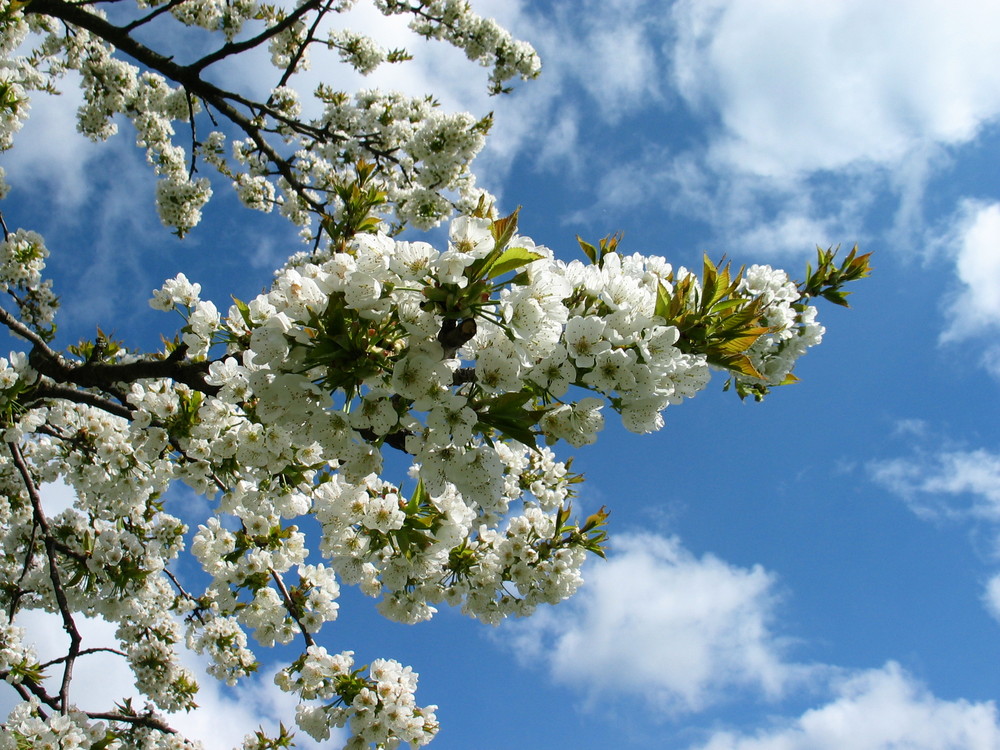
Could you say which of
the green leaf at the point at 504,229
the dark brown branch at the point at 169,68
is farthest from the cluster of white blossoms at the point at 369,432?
the dark brown branch at the point at 169,68

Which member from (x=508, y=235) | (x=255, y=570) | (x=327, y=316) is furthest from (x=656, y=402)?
(x=255, y=570)

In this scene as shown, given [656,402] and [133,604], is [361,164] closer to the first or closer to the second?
[656,402]

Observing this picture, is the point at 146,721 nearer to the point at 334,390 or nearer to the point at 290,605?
the point at 290,605

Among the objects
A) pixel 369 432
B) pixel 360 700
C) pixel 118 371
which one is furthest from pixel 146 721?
pixel 369 432

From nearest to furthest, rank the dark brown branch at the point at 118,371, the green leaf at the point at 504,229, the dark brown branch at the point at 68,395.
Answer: the green leaf at the point at 504,229
the dark brown branch at the point at 118,371
the dark brown branch at the point at 68,395

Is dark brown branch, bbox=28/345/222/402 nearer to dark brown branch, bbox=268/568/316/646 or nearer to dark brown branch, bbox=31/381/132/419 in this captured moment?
dark brown branch, bbox=31/381/132/419

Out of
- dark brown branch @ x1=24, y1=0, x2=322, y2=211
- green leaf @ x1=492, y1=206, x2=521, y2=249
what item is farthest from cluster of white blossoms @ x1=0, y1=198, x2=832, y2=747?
dark brown branch @ x1=24, y1=0, x2=322, y2=211

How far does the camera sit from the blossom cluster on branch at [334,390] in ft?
6.13

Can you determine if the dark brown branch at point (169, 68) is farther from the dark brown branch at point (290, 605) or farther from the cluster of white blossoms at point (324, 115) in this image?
the dark brown branch at point (290, 605)

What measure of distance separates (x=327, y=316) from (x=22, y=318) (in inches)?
289

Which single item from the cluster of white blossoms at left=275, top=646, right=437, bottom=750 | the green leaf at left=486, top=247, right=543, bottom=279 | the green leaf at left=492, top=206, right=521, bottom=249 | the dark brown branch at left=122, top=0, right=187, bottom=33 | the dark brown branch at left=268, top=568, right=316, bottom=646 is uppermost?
the dark brown branch at left=122, top=0, right=187, bottom=33

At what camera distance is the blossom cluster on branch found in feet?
6.13

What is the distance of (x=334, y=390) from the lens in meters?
1.93

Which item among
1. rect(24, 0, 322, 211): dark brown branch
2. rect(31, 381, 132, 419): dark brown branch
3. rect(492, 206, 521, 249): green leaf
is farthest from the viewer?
rect(24, 0, 322, 211): dark brown branch
